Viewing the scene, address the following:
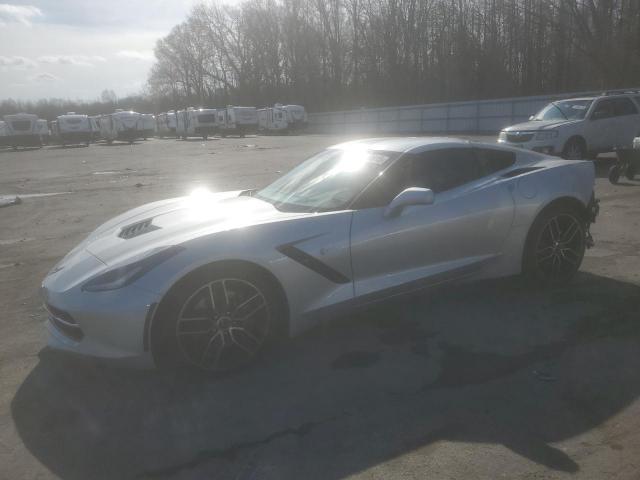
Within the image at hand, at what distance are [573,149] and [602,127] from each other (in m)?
1.08

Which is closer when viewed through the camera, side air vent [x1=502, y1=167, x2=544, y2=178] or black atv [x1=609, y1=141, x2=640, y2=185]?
side air vent [x1=502, y1=167, x2=544, y2=178]

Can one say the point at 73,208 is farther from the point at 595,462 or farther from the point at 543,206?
the point at 595,462

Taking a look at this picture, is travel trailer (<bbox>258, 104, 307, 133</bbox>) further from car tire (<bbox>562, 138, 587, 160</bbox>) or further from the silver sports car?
the silver sports car

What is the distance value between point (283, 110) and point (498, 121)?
24066 millimetres

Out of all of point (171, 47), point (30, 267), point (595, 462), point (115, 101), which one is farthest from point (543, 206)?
point (115, 101)

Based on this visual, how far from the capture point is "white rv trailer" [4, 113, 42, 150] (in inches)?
1692

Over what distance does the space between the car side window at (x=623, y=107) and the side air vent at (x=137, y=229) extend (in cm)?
1306

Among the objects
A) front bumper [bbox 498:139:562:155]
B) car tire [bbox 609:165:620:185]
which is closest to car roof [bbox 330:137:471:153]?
car tire [bbox 609:165:620:185]

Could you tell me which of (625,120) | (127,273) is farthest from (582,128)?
(127,273)

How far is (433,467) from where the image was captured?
2.56m

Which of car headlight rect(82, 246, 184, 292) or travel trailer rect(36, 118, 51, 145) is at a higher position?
travel trailer rect(36, 118, 51, 145)

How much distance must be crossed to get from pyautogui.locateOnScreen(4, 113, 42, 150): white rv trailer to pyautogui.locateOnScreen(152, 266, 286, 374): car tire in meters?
46.5

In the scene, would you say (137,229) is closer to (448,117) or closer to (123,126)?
(448,117)

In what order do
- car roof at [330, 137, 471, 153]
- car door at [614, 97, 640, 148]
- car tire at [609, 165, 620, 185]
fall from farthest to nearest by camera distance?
car door at [614, 97, 640, 148], car tire at [609, 165, 620, 185], car roof at [330, 137, 471, 153]
